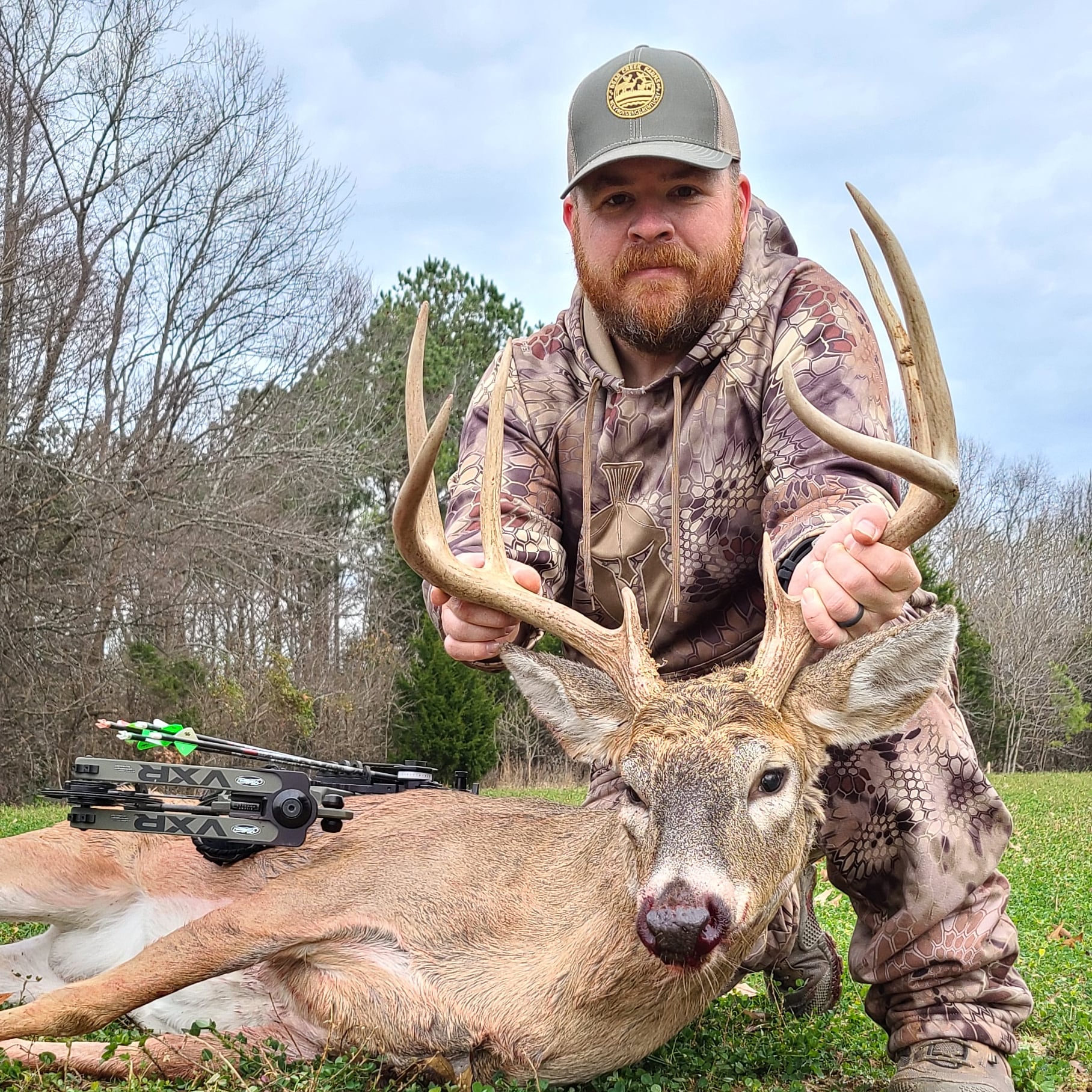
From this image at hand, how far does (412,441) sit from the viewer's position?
11.0ft

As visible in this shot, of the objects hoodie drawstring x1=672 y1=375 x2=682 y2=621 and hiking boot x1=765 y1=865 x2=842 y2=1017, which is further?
hiking boot x1=765 y1=865 x2=842 y2=1017

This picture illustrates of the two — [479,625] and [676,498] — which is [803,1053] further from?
[676,498]

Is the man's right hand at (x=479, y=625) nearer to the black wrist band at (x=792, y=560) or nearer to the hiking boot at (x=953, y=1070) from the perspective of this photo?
the black wrist band at (x=792, y=560)

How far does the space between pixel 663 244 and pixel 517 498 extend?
0.96 meters

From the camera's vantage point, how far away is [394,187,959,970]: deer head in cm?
250

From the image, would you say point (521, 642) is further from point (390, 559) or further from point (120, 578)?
point (390, 559)

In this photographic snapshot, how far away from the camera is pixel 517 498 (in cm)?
405

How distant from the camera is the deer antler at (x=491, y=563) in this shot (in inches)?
118

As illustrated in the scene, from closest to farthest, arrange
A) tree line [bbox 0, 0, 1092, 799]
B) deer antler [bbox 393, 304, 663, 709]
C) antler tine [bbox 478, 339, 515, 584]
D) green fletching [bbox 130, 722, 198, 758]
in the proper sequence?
deer antler [bbox 393, 304, 663, 709], antler tine [bbox 478, 339, 515, 584], green fletching [bbox 130, 722, 198, 758], tree line [bbox 0, 0, 1092, 799]

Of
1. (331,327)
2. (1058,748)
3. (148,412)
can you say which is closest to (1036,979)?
(148,412)

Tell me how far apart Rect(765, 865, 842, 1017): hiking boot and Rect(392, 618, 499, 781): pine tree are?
54.0ft

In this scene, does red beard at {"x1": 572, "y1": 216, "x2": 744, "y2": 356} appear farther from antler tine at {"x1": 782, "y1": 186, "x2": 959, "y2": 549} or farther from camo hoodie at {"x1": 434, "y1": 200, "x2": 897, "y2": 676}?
antler tine at {"x1": 782, "y1": 186, "x2": 959, "y2": 549}

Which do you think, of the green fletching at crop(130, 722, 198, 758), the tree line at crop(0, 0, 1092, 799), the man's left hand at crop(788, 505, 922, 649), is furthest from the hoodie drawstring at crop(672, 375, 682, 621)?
the tree line at crop(0, 0, 1092, 799)

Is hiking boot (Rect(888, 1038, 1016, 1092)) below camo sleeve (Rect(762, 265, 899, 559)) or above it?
below
